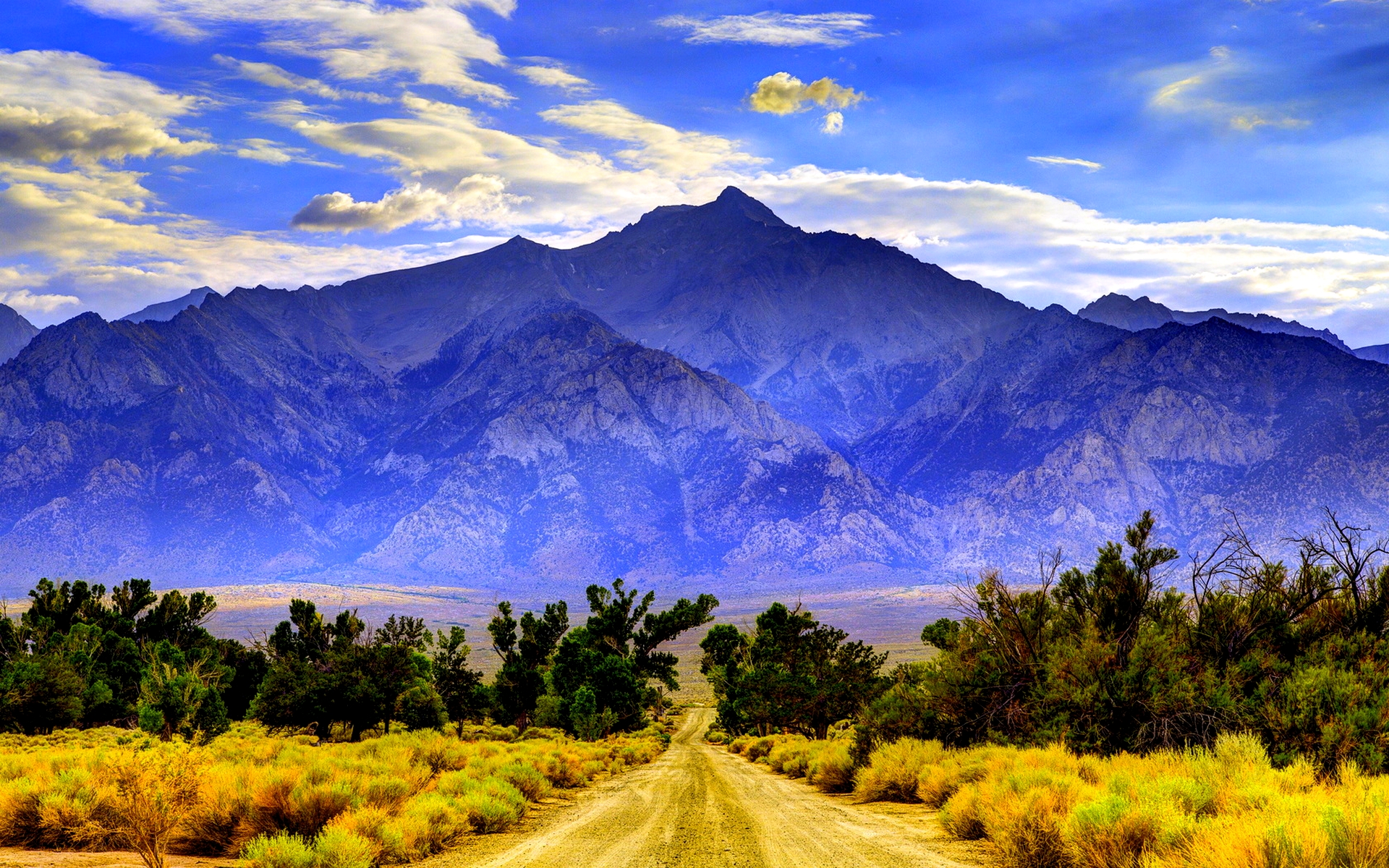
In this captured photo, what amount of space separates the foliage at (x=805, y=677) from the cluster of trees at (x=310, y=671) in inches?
380

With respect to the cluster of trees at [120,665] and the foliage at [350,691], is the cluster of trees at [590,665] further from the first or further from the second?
the cluster of trees at [120,665]

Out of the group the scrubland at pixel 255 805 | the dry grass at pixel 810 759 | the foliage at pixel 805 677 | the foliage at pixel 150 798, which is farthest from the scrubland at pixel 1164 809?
the foliage at pixel 805 677

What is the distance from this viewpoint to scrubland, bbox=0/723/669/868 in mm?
13016

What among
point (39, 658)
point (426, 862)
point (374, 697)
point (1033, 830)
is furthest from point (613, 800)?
point (39, 658)

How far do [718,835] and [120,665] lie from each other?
52665mm

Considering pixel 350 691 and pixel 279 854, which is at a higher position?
pixel 279 854

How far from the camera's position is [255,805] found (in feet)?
50.3

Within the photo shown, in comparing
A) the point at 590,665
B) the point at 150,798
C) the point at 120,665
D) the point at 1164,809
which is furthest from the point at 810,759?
A: the point at 120,665

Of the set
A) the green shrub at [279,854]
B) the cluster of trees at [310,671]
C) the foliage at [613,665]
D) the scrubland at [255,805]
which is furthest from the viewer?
the foliage at [613,665]

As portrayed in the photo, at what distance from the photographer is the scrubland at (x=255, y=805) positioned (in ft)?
42.7

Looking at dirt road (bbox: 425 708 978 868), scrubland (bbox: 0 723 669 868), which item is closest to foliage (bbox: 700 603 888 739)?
dirt road (bbox: 425 708 978 868)

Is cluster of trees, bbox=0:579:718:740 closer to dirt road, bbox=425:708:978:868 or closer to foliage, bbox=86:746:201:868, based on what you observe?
dirt road, bbox=425:708:978:868

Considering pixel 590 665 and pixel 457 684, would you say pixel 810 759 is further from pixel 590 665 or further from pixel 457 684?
pixel 457 684

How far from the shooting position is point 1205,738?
1869 cm
